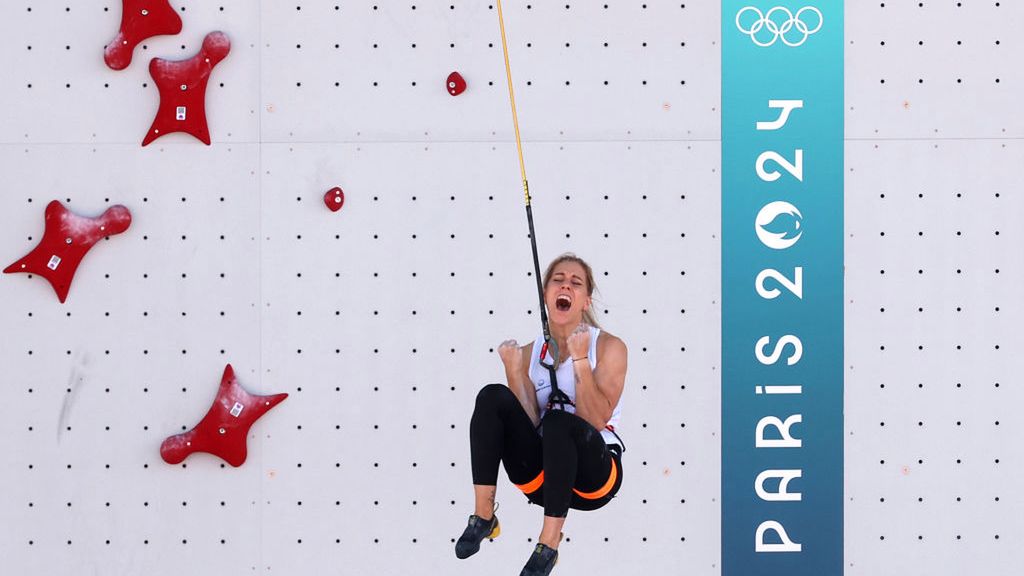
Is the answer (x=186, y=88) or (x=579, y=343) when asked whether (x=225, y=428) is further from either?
(x=579, y=343)

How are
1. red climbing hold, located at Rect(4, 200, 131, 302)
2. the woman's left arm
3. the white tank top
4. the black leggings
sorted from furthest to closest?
red climbing hold, located at Rect(4, 200, 131, 302)
the white tank top
the woman's left arm
the black leggings

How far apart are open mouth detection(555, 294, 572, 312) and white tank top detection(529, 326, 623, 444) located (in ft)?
0.28

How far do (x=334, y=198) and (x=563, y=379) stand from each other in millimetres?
950

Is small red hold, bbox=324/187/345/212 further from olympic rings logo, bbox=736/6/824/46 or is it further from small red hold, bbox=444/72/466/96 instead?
olympic rings logo, bbox=736/6/824/46

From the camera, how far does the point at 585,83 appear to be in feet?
11.9

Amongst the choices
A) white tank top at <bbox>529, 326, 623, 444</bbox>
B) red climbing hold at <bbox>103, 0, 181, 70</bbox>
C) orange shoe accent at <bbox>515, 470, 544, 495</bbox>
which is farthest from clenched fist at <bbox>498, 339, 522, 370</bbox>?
red climbing hold at <bbox>103, 0, 181, 70</bbox>

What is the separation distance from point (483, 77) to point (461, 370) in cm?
88

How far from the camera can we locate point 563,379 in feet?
10.3

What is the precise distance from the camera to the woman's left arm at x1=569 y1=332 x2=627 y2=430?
A: 302cm

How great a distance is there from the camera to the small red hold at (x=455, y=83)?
3604mm

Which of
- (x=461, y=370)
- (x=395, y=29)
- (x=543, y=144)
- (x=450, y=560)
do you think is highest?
(x=395, y=29)
